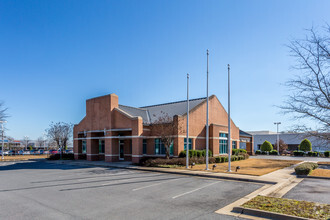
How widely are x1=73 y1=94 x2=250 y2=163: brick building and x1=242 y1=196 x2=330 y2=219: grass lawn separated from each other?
1802 centimetres

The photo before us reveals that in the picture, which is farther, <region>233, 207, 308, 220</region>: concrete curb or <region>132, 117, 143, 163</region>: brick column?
<region>132, 117, 143, 163</region>: brick column

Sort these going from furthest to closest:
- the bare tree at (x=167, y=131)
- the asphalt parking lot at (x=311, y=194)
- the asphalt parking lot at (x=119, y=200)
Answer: the bare tree at (x=167, y=131) → the asphalt parking lot at (x=311, y=194) → the asphalt parking lot at (x=119, y=200)

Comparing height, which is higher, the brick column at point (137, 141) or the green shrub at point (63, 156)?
the brick column at point (137, 141)

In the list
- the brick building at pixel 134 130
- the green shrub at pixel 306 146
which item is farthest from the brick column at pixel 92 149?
the green shrub at pixel 306 146

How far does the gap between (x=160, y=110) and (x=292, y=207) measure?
2768 centimetres

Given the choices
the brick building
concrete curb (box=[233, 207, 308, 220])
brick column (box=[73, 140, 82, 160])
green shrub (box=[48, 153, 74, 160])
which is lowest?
green shrub (box=[48, 153, 74, 160])

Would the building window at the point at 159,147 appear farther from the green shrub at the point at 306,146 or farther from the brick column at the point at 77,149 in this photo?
the green shrub at the point at 306,146

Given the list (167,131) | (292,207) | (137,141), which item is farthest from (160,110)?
(292,207)

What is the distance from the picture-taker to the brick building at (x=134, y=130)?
27728mm

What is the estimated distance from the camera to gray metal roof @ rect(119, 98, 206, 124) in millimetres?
31944

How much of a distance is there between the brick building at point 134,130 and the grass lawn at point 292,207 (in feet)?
59.1

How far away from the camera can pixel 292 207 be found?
8539 millimetres

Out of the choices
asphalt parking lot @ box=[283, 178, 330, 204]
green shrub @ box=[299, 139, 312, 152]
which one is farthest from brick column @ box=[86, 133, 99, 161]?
green shrub @ box=[299, 139, 312, 152]

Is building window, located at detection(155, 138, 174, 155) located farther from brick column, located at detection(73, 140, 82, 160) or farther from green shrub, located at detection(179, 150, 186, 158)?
brick column, located at detection(73, 140, 82, 160)
